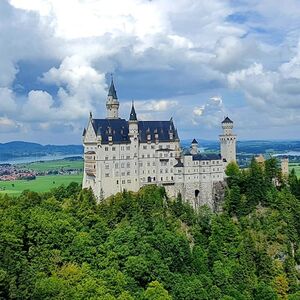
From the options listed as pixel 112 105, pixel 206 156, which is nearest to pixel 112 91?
pixel 112 105

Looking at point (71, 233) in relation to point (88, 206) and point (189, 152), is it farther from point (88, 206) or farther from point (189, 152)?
point (189, 152)

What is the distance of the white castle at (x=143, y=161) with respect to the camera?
9075 cm

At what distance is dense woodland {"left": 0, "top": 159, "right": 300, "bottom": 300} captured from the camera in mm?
63469

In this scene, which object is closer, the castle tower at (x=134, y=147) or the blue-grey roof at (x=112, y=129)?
the blue-grey roof at (x=112, y=129)

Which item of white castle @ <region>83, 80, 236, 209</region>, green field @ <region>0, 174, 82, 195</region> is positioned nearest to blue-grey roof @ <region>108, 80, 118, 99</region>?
white castle @ <region>83, 80, 236, 209</region>

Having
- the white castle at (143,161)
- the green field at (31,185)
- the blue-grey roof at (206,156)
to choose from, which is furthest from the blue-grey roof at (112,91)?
the green field at (31,185)

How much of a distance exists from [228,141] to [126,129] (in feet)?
68.2

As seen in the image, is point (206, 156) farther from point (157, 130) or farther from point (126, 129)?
point (126, 129)

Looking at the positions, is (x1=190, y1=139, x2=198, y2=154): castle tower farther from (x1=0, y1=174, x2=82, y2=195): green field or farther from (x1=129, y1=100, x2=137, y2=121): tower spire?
(x1=0, y1=174, x2=82, y2=195): green field

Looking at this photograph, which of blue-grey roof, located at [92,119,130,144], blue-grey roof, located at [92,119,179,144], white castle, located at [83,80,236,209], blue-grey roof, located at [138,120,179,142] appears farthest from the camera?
blue-grey roof, located at [138,120,179,142]

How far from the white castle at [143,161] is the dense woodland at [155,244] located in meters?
2.96

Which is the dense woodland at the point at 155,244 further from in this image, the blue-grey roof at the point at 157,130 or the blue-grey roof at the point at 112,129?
the blue-grey roof at the point at 157,130

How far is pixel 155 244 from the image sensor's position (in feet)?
252

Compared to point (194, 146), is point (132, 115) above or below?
above
